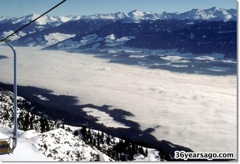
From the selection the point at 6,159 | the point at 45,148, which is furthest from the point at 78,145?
the point at 6,159

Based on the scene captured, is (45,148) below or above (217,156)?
below

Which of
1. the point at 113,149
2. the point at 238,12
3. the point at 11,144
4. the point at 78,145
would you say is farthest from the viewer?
the point at 113,149

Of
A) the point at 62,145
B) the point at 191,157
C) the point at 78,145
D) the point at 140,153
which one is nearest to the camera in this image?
the point at 191,157

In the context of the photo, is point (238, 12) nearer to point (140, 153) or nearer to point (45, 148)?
point (45, 148)

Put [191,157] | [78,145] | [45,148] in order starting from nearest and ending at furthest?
[191,157], [45,148], [78,145]

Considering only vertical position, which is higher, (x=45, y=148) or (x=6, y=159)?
(x=6, y=159)

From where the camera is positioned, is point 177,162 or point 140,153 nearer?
point 177,162

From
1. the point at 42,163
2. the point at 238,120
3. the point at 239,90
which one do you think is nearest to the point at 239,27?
the point at 239,90

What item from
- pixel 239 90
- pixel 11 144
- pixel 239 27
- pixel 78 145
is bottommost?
pixel 78 145

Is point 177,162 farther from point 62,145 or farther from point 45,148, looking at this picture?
point 62,145
